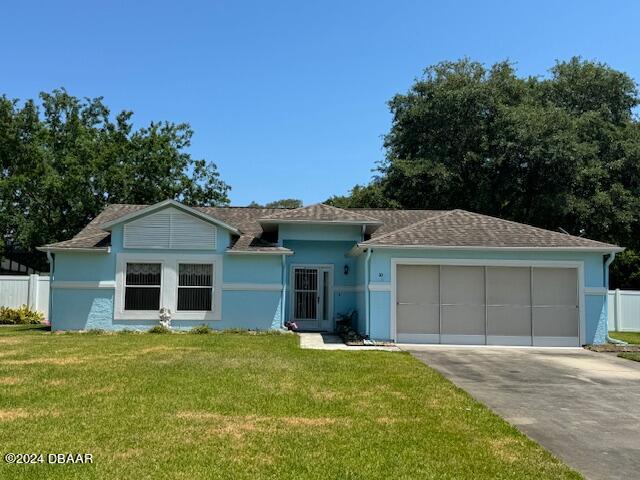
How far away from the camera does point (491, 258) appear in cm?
1611

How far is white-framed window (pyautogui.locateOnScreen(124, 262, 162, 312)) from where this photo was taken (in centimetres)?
1802

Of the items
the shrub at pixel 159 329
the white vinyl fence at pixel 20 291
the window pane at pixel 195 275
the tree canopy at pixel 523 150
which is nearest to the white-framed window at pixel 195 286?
the window pane at pixel 195 275

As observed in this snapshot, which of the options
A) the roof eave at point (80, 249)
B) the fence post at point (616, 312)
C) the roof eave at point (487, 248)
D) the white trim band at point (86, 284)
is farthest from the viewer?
the fence post at point (616, 312)

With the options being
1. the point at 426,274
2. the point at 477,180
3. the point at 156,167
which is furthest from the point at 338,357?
the point at 156,167

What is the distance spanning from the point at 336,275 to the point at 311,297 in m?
1.18

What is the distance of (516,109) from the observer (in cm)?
2991

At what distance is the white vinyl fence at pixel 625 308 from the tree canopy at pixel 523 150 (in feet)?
21.7

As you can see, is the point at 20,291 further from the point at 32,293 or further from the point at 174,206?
the point at 174,206

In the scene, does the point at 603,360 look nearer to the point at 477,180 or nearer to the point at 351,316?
the point at 351,316

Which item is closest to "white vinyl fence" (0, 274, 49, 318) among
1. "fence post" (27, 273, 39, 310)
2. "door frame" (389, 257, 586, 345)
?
"fence post" (27, 273, 39, 310)

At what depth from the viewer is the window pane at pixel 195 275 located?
59.7 feet

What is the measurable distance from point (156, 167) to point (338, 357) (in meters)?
25.1

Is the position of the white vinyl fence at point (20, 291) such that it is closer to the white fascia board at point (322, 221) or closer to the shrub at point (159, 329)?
the shrub at point (159, 329)

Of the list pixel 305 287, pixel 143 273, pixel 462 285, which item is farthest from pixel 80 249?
pixel 462 285
